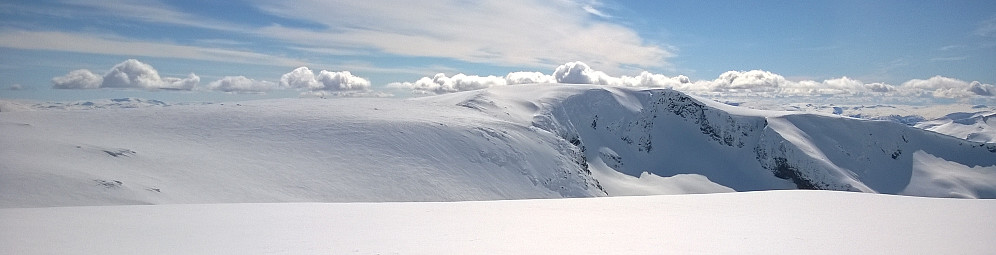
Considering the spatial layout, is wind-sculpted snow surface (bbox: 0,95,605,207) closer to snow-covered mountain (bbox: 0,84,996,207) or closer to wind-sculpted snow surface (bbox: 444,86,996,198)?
snow-covered mountain (bbox: 0,84,996,207)

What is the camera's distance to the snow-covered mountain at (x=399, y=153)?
2228 centimetres

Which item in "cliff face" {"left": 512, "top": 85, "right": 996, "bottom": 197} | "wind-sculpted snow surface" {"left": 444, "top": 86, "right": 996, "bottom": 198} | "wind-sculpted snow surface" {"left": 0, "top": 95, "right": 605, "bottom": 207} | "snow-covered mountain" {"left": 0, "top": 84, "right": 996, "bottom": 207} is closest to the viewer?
"wind-sculpted snow surface" {"left": 0, "top": 95, "right": 605, "bottom": 207}

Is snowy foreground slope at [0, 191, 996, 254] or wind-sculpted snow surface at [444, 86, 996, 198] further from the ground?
snowy foreground slope at [0, 191, 996, 254]

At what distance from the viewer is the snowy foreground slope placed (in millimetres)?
8727

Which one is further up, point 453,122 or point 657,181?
point 453,122

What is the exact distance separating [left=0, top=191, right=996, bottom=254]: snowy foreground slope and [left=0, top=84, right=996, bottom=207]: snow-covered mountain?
349 inches

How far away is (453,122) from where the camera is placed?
Result: 5306 centimetres

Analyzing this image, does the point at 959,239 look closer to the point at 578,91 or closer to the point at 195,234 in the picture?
the point at 195,234

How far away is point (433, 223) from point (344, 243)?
2438 mm

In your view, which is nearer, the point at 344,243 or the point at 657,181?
the point at 344,243

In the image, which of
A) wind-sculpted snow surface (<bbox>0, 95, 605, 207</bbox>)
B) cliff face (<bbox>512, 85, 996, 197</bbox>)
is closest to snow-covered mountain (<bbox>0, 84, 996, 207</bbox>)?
wind-sculpted snow surface (<bbox>0, 95, 605, 207</bbox>)

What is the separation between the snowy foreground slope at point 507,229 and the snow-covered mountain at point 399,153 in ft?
29.1

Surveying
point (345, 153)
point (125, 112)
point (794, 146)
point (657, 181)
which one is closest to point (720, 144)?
point (794, 146)

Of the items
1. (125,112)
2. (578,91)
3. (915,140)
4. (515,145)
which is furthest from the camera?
(915,140)
